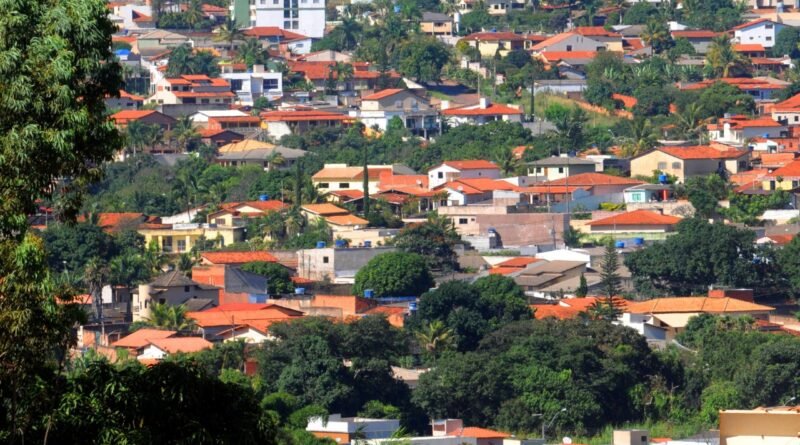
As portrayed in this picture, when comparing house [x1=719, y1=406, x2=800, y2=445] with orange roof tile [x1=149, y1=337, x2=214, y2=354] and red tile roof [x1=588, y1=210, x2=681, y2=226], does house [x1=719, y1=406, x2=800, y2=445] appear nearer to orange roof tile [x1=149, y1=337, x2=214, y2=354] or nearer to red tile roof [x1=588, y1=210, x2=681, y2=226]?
orange roof tile [x1=149, y1=337, x2=214, y2=354]

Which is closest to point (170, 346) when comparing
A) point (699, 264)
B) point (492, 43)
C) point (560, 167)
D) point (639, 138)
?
point (699, 264)

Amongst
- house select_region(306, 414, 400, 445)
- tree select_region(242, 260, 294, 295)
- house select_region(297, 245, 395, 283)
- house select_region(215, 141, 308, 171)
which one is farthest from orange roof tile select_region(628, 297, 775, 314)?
house select_region(215, 141, 308, 171)

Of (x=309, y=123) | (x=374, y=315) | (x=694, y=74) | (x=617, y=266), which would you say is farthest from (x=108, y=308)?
(x=694, y=74)

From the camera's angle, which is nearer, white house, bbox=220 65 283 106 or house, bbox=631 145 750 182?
house, bbox=631 145 750 182

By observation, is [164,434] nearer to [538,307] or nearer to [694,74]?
[538,307]

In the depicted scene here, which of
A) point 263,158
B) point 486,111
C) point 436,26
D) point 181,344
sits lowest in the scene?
point 263,158

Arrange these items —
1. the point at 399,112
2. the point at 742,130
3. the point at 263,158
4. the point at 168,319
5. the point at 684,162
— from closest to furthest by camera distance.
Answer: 1. the point at 168,319
2. the point at 684,162
3. the point at 263,158
4. the point at 742,130
5. the point at 399,112

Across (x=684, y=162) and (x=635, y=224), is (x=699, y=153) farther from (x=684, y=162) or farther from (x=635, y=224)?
(x=635, y=224)
